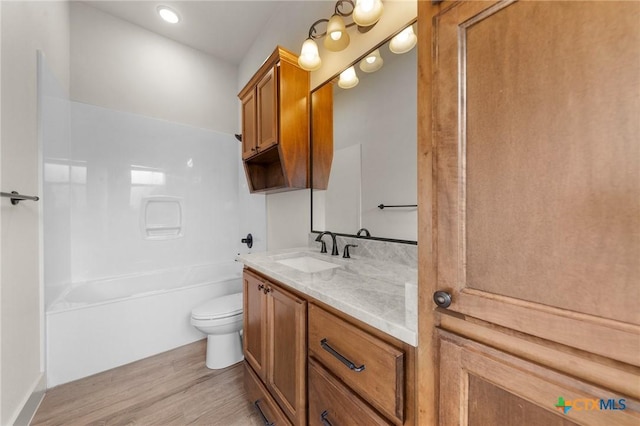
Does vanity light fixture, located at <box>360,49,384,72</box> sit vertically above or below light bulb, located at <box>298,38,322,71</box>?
below

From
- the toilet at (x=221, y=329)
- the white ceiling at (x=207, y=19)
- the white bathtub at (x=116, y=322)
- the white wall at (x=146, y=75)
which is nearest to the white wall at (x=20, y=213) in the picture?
the white bathtub at (x=116, y=322)

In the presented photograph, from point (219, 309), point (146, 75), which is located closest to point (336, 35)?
point (219, 309)

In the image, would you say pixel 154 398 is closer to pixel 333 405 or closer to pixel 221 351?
pixel 221 351

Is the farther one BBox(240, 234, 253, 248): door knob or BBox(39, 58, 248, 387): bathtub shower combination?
BBox(240, 234, 253, 248): door knob

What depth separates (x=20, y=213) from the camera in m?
1.31

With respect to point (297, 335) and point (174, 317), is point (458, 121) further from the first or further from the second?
point (174, 317)

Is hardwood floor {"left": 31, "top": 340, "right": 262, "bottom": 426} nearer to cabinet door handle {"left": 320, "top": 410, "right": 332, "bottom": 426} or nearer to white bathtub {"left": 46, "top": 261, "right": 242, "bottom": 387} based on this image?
white bathtub {"left": 46, "top": 261, "right": 242, "bottom": 387}

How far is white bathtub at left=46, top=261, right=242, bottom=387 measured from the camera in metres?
1.65

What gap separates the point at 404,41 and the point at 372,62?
0.68 ft

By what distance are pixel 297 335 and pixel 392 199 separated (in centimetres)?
81

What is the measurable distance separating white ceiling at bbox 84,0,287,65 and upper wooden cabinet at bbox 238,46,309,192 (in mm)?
871

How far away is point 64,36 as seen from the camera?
6.52ft

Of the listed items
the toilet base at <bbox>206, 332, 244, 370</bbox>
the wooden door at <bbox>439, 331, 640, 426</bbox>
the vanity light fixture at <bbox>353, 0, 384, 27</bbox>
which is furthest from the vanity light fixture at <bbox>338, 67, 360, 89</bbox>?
the toilet base at <bbox>206, 332, 244, 370</bbox>

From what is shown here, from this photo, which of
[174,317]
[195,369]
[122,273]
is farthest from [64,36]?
[195,369]
